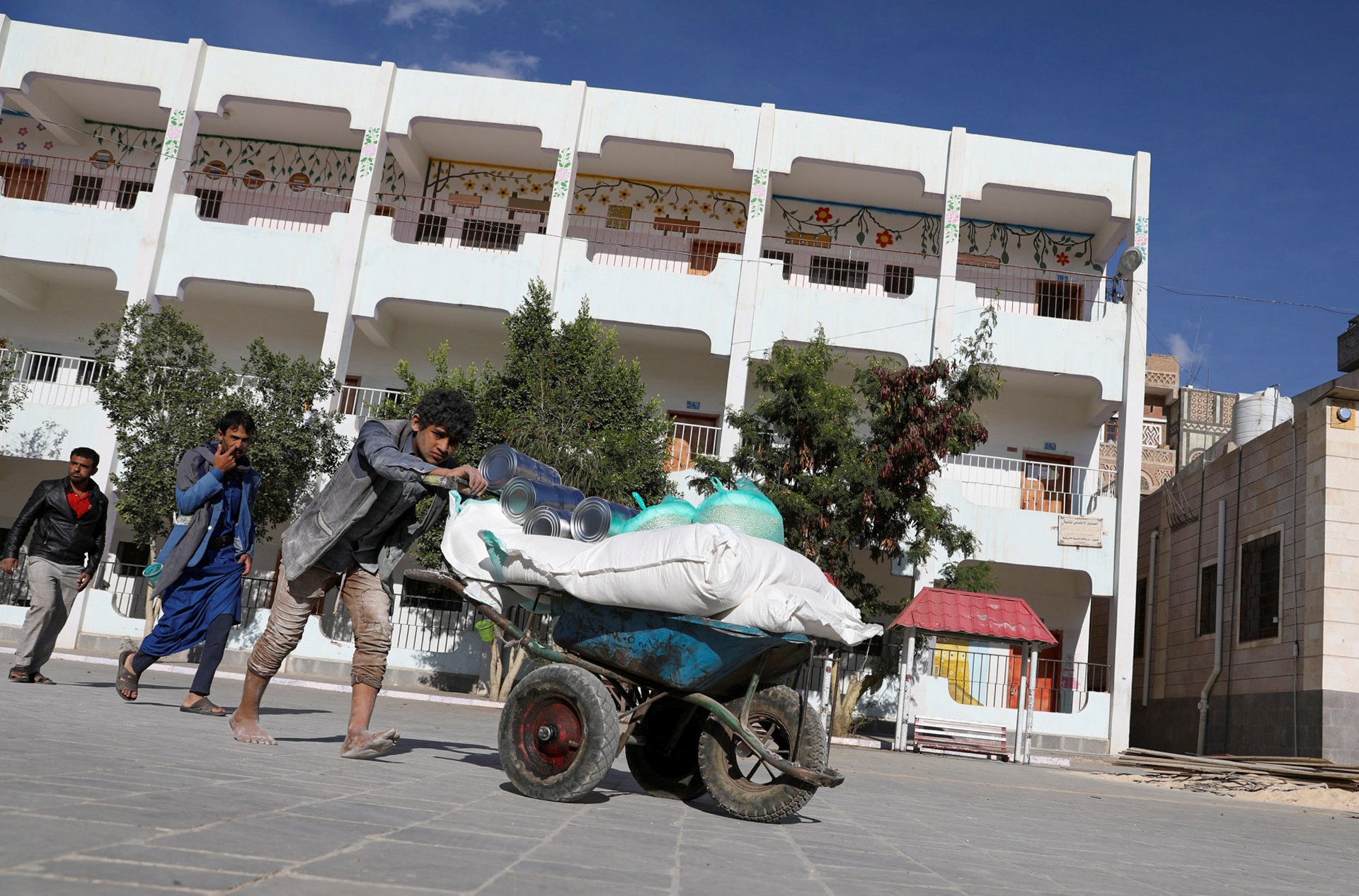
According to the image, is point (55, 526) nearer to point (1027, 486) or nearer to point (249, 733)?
point (249, 733)

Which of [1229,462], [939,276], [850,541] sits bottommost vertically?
[850,541]

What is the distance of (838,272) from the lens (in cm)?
2180

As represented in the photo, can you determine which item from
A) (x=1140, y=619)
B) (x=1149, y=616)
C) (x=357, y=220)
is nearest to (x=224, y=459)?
(x=357, y=220)

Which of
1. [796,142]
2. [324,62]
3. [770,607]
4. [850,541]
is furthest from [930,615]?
[324,62]

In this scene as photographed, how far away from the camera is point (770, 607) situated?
14.0ft

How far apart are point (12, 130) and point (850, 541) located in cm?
1961

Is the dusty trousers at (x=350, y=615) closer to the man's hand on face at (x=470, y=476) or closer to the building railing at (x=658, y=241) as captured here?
the man's hand on face at (x=470, y=476)

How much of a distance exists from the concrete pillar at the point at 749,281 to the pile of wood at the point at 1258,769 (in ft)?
26.4

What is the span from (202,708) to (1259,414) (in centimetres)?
2049

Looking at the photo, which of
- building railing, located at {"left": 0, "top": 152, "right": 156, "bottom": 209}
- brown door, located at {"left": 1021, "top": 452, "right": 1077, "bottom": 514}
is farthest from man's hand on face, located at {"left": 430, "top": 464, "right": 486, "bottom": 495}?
building railing, located at {"left": 0, "top": 152, "right": 156, "bottom": 209}

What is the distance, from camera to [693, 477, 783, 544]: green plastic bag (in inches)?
193

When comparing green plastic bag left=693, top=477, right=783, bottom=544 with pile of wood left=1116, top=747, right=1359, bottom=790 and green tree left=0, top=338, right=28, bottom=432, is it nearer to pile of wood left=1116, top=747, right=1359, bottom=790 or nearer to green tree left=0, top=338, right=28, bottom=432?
pile of wood left=1116, top=747, right=1359, bottom=790

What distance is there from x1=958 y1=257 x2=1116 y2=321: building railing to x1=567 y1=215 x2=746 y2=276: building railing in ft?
16.2

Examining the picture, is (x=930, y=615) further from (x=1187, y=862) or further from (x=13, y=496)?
(x=13, y=496)
